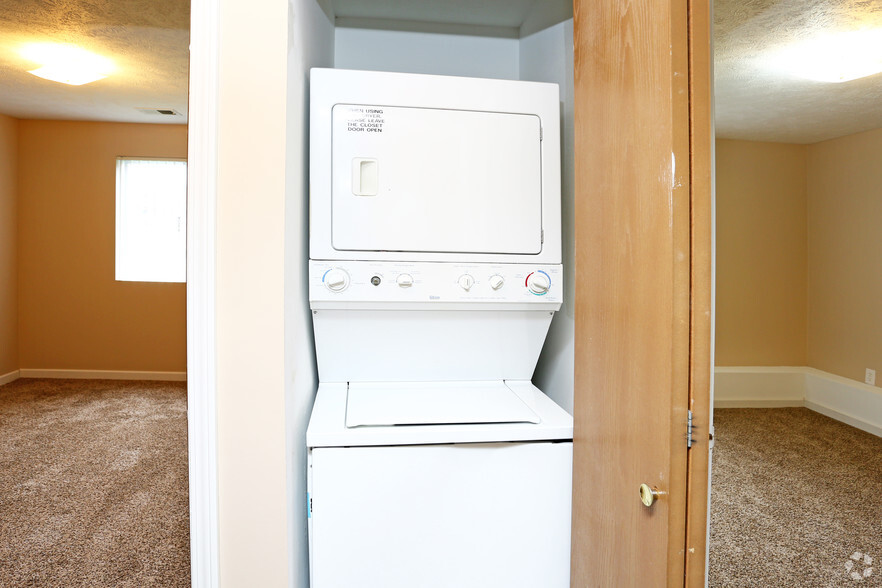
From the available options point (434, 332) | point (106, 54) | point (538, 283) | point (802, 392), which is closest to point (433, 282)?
point (434, 332)

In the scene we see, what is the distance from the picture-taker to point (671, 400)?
2.84 ft

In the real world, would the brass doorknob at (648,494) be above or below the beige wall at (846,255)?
below

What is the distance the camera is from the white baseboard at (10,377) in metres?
5.06

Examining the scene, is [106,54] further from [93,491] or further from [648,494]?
[648,494]

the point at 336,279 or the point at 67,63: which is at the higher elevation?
the point at 67,63

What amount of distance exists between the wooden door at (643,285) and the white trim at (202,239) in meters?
0.82

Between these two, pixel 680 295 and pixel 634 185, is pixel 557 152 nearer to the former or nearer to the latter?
pixel 634 185

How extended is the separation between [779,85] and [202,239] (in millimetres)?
1073

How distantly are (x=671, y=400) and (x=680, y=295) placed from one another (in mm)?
172

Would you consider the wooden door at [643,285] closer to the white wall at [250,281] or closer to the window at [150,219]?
the white wall at [250,281]

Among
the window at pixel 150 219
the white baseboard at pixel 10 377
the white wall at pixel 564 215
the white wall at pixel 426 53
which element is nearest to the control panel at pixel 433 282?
the white wall at pixel 564 215

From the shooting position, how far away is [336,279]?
1.44 metres

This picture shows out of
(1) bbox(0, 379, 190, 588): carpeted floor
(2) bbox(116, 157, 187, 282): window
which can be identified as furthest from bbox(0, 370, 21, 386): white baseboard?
(2) bbox(116, 157, 187, 282): window

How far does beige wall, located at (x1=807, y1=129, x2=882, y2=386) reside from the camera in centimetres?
66
